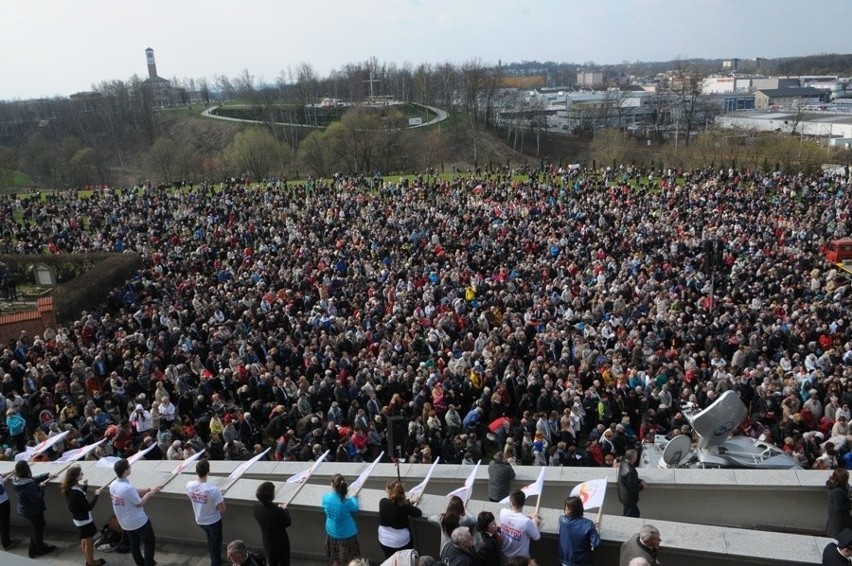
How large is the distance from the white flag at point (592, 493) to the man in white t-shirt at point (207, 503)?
305 centimetres

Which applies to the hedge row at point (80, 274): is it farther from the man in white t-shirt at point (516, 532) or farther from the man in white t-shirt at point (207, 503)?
the man in white t-shirt at point (516, 532)

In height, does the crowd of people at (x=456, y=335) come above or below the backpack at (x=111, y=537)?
below

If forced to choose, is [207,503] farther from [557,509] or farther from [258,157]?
[258,157]

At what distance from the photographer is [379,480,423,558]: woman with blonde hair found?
5430 mm

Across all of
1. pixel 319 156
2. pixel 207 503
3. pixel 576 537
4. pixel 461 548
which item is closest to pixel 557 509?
pixel 576 537

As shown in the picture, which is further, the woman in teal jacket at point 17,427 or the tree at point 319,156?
the tree at point 319,156

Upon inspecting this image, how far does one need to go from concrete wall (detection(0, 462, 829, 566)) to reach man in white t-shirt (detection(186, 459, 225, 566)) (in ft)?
1.09

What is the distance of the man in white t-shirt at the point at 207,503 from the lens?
19.0 feet

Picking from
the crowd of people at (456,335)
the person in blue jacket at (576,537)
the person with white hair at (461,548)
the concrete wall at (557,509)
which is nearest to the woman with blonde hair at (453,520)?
the person with white hair at (461,548)

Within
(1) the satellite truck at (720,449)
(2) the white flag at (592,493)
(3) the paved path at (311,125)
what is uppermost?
(3) the paved path at (311,125)

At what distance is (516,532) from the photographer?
5152 millimetres

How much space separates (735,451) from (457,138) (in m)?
73.8

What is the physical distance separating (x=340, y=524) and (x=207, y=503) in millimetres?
1203

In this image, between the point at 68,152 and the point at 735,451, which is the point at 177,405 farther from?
the point at 68,152
